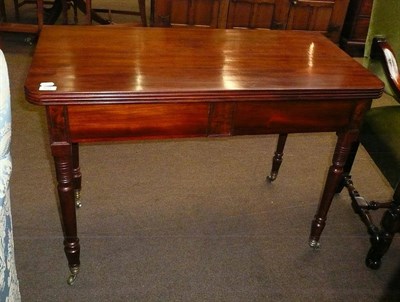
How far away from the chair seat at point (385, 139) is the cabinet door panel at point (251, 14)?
209cm

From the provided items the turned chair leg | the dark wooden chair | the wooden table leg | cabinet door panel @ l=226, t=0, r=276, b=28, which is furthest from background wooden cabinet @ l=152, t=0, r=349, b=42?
the turned chair leg

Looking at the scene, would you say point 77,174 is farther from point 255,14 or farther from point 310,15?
point 310,15

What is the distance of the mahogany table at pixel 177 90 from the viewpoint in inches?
41.8

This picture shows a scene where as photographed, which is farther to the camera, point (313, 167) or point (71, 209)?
point (313, 167)

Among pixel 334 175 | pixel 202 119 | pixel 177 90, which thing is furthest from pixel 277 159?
pixel 177 90

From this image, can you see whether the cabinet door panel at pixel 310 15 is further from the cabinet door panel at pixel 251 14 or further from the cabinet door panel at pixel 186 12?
the cabinet door panel at pixel 186 12

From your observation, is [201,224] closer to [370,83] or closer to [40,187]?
[40,187]

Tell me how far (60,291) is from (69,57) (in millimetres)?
827

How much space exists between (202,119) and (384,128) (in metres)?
0.79

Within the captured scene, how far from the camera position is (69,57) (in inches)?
47.7

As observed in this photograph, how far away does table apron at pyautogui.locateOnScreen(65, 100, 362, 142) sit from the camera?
1.08 meters

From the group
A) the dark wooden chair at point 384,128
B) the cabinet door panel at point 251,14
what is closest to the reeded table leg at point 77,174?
the dark wooden chair at point 384,128

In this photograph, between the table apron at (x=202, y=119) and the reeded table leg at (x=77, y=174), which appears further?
the reeded table leg at (x=77, y=174)

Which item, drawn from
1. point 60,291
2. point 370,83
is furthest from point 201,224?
point 370,83
